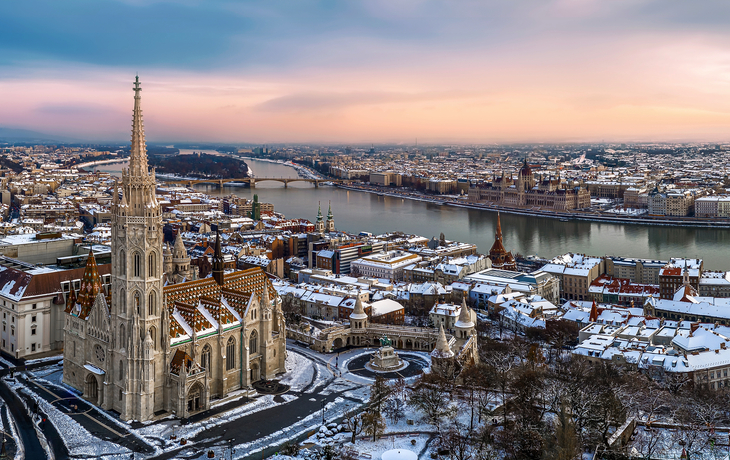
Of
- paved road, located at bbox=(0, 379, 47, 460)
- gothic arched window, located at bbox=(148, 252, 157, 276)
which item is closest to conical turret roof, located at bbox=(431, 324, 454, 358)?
gothic arched window, located at bbox=(148, 252, 157, 276)

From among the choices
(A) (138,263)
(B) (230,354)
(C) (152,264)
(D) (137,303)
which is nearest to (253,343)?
(B) (230,354)

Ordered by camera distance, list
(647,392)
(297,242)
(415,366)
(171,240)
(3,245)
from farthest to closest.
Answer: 1. (171,240)
2. (297,242)
3. (3,245)
4. (415,366)
5. (647,392)

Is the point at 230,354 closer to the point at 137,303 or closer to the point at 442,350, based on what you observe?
the point at 137,303

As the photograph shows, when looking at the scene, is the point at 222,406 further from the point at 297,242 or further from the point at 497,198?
the point at 497,198

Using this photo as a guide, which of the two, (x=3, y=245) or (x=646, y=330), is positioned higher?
(x=3, y=245)

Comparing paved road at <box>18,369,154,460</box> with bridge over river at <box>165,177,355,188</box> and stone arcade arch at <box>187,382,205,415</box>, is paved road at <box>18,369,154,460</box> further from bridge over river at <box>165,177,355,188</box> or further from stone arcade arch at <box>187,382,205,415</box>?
bridge over river at <box>165,177,355,188</box>

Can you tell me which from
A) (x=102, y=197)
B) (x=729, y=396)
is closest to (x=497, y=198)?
(x=102, y=197)

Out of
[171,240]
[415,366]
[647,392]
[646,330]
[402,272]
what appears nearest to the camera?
[647,392]

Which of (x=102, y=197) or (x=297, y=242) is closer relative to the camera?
(x=297, y=242)
